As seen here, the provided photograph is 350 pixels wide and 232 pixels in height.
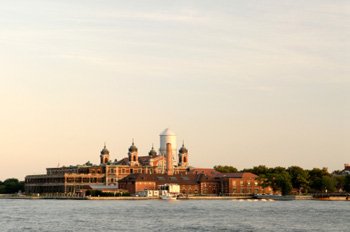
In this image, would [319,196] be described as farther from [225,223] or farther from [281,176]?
[225,223]

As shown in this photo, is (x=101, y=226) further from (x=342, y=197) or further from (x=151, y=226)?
(x=342, y=197)

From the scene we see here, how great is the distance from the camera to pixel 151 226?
92.7m

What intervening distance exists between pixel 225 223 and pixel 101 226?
19044mm

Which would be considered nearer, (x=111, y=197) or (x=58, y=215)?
(x=58, y=215)

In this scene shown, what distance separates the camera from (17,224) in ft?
316

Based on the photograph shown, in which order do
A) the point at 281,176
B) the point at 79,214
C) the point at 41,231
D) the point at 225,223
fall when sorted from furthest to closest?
the point at 281,176 < the point at 79,214 < the point at 225,223 < the point at 41,231

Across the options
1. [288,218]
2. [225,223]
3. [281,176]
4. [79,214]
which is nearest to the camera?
[225,223]

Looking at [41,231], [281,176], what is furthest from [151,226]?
[281,176]

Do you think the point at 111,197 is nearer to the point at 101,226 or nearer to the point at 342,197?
the point at 342,197

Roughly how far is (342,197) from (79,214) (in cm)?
10546

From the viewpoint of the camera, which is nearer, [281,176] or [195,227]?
[195,227]

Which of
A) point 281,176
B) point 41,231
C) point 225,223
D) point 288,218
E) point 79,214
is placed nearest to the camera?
point 41,231

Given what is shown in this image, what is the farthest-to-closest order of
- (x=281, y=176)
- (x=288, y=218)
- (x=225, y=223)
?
(x=281, y=176) → (x=288, y=218) → (x=225, y=223)

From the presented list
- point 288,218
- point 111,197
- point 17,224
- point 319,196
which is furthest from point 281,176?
point 17,224
